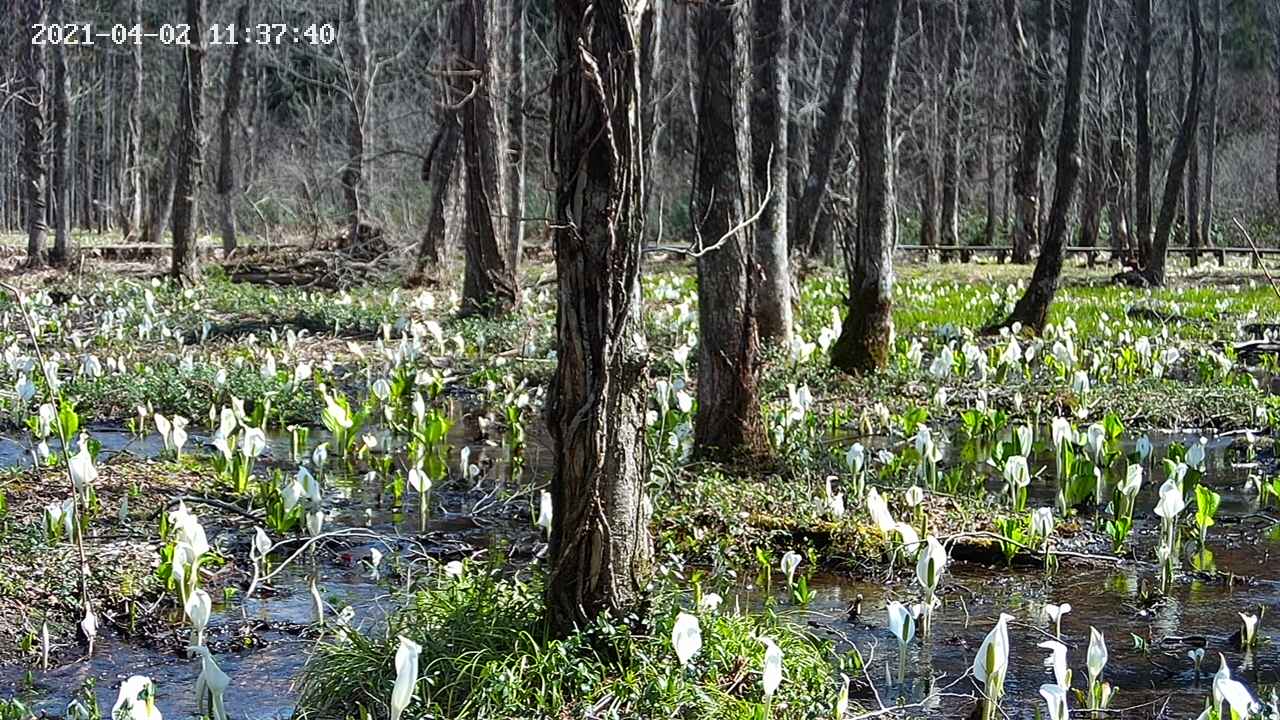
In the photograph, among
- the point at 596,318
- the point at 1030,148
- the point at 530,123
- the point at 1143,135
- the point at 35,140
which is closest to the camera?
the point at 596,318

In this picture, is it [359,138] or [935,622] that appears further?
[359,138]

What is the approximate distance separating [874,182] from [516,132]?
16095 mm

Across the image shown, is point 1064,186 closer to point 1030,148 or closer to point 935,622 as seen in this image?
point 935,622

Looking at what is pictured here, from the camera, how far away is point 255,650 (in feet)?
15.5

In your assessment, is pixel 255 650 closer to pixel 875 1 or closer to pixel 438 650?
pixel 438 650

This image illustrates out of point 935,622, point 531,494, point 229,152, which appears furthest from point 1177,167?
point 935,622

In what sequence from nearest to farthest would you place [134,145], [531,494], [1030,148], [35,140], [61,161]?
[531,494] → [35,140] → [61,161] → [1030,148] → [134,145]

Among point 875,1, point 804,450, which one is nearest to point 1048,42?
point 875,1

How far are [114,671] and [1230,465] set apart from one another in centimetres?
644

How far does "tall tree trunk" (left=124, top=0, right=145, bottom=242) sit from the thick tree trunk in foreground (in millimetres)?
30878

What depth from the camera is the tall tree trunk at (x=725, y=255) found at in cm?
672

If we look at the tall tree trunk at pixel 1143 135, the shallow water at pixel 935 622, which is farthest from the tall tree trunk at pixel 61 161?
the tall tree trunk at pixel 1143 135

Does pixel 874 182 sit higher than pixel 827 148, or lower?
lower

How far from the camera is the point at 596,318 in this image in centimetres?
374
